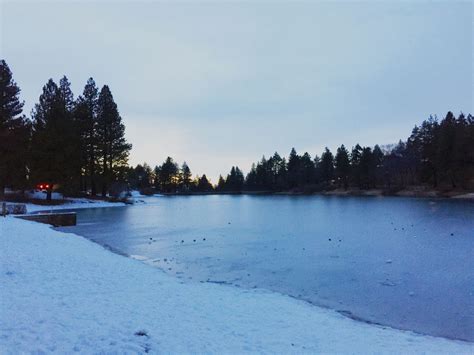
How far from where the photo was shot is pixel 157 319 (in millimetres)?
7992

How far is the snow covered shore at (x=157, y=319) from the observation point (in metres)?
6.33

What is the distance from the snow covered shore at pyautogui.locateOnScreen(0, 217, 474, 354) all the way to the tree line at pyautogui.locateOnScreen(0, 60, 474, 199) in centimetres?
3654

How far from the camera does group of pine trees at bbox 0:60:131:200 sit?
142 ft

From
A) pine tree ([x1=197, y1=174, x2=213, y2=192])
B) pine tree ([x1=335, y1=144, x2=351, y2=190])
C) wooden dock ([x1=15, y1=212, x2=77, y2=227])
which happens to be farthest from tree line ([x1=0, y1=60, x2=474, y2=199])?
wooden dock ([x1=15, y1=212, x2=77, y2=227])

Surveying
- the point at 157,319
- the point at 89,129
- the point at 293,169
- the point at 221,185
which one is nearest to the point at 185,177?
the point at 221,185

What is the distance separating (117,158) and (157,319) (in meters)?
62.2

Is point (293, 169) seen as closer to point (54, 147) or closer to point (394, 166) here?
point (394, 166)

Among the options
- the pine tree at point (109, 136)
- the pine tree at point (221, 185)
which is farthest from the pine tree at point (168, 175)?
the pine tree at point (109, 136)

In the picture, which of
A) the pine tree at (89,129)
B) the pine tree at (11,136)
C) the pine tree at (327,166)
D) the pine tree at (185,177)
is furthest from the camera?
the pine tree at (185,177)

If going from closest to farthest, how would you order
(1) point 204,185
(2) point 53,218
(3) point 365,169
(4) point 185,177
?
(2) point 53,218 → (3) point 365,169 → (4) point 185,177 → (1) point 204,185

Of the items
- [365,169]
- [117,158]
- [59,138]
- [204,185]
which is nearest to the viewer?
[59,138]

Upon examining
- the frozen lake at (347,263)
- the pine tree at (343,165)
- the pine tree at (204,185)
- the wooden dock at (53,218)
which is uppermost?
the pine tree at (343,165)

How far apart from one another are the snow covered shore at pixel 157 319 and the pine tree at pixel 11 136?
33728mm

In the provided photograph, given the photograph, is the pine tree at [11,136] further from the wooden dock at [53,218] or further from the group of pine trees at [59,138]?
the wooden dock at [53,218]
